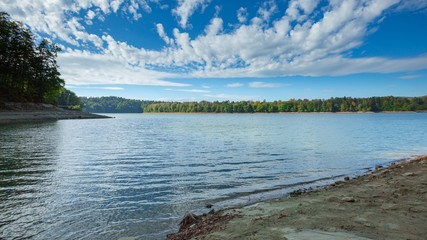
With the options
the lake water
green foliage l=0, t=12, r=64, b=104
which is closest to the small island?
green foliage l=0, t=12, r=64, b=104

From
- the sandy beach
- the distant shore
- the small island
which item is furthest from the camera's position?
the small island

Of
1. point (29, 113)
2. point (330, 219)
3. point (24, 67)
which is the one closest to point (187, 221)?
point (330, 219)

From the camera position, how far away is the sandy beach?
6.38m

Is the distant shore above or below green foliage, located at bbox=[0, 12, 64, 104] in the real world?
below

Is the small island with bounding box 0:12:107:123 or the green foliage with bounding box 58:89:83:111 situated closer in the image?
the small island with bounding box 0:12:107:123

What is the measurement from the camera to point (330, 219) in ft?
24.7

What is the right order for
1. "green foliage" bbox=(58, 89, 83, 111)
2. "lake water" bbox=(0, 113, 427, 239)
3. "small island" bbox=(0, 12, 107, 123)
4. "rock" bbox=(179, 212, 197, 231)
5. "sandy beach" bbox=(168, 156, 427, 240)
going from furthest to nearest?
"green foliage" bbox=(58, 89, 83, 111), "small island" bbox=(0, 12, 107, 123), "lake water" bbox=(0, 113, 427, 239), "rock" bbox=(179, 212, 197, 231), "sandy beach" bbox=(168, 156, 427, 240)

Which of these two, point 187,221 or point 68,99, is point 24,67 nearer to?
point 68,99

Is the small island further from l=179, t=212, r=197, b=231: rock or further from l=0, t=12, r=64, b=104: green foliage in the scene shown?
l=179, t=212, r=197, b=231: rock

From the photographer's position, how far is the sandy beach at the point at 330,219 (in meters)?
6.38

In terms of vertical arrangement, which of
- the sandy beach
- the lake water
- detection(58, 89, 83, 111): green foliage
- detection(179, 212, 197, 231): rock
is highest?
detection(58, 89, 83, 111): green foliage

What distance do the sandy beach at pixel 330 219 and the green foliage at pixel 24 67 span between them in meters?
86.8

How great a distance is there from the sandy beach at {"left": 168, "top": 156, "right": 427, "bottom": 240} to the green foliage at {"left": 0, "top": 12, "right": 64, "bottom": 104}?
86795 mm

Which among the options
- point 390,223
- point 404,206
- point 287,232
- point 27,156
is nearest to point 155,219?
point 287,232
